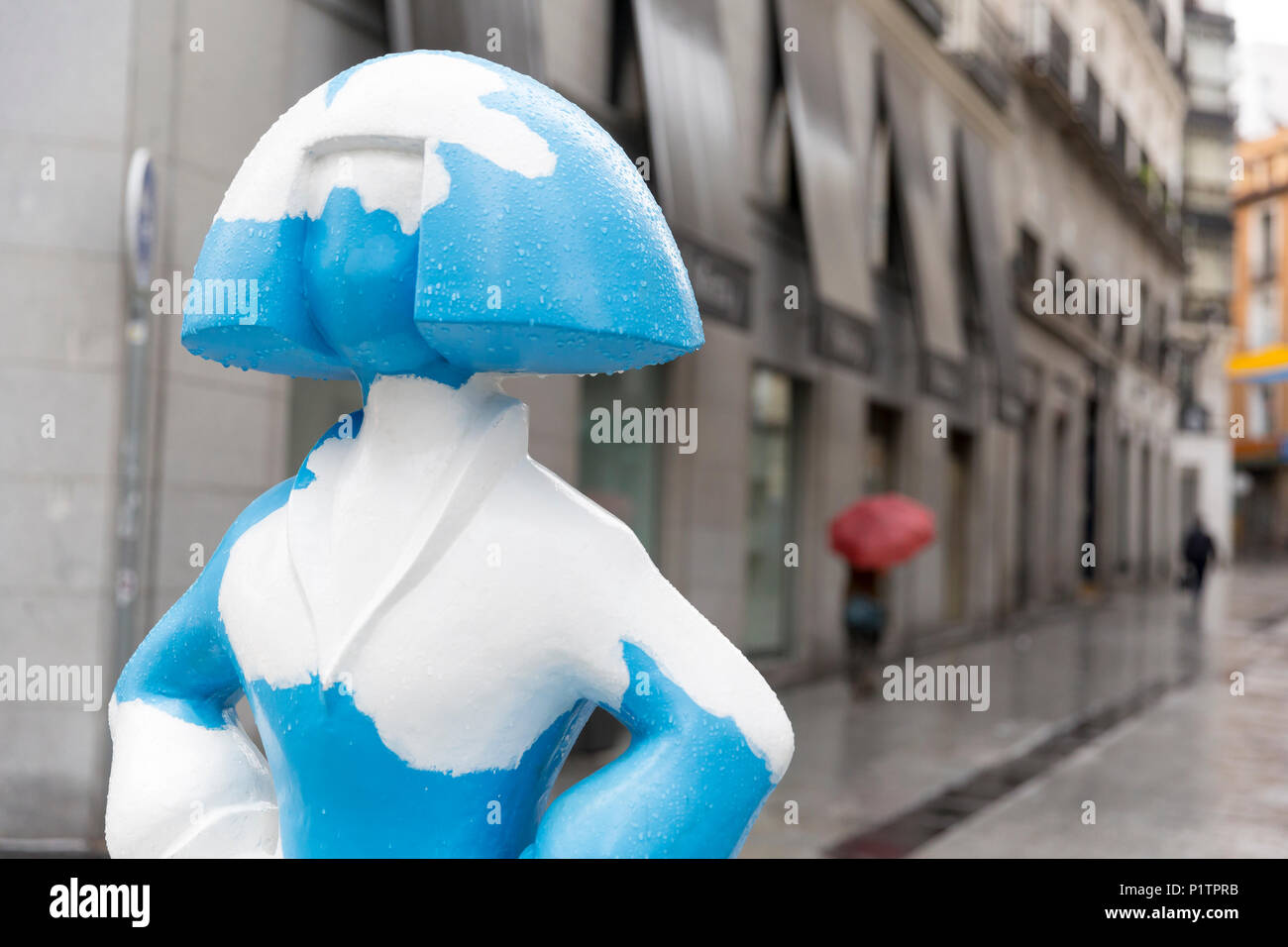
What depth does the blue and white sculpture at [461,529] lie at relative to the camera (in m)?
1.29

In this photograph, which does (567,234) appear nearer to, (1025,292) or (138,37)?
(138,37)

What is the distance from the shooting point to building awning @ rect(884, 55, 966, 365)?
1302 centimetres

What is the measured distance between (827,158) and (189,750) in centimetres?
1016

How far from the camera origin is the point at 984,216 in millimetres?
16156

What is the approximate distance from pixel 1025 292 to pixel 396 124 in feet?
61.5

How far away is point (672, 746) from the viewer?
4.30 ft

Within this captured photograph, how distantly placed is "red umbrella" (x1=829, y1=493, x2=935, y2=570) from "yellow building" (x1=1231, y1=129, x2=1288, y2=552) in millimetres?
39393

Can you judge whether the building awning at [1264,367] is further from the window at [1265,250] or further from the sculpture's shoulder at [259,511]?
the sculpture's shoulder at [259,511]

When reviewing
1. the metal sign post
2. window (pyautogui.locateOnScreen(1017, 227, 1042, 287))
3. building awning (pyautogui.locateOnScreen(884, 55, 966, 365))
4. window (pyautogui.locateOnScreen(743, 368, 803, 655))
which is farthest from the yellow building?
the metal sign post

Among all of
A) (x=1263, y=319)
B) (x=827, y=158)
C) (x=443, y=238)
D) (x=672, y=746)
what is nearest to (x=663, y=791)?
(x=672, y=746)

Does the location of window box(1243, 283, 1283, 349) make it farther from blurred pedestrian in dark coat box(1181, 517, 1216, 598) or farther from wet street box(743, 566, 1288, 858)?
wet street box(743, 566, 1288, 858)

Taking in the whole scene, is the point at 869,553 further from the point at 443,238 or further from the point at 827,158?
the point at 443,238
